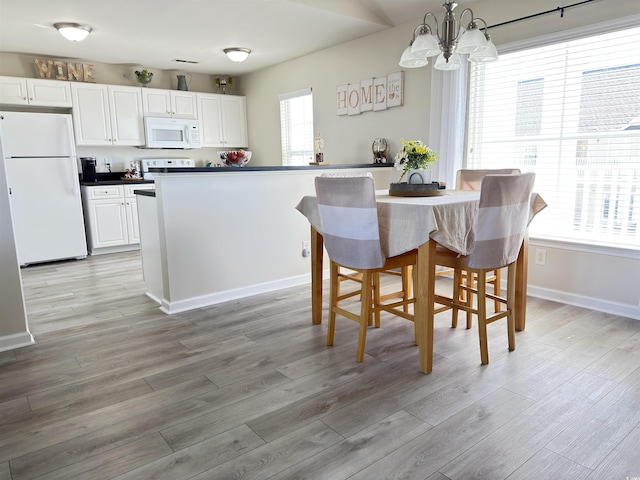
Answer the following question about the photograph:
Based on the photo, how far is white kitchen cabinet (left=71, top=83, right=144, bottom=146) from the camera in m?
5.20

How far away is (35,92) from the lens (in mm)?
4922

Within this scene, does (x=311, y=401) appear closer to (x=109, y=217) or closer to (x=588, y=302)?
(x=588, y=302)

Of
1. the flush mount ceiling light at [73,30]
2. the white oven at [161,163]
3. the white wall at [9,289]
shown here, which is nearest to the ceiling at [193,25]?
the flush mount ceiling light at [73,30]

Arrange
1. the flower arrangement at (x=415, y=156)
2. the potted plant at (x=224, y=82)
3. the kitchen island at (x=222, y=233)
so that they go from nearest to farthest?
the flower arrangement at (x=415, y=156) < the kitchen island at (x=222, y=233) < the potted plant at (x=224, y=82)

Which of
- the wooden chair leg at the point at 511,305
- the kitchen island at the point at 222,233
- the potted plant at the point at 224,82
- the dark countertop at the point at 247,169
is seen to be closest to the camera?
the wooden chair leg at the point at 511,305

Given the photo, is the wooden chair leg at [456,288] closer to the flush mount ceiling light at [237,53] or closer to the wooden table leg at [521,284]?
the wooden table leg at [521,284]

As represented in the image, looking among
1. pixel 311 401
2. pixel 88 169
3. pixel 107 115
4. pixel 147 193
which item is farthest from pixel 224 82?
pixel 311 401

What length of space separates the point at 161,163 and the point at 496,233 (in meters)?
5.03

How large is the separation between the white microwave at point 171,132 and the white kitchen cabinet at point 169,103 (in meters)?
0.10

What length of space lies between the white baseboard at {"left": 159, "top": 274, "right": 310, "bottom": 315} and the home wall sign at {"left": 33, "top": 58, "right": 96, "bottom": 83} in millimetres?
3556

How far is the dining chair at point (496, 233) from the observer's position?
214 cm

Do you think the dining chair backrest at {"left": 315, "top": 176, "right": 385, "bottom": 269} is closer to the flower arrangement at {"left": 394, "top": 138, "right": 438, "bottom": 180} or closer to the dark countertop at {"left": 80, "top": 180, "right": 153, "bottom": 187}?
the flower arrangement at {"left": 394, "top": 138, "right": 438, "bottom": 180}

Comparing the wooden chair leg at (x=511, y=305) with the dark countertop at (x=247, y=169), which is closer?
the wooden chair leg at (x=511, y=305)

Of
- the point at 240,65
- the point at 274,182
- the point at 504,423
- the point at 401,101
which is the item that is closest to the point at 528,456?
the point at 504,423
